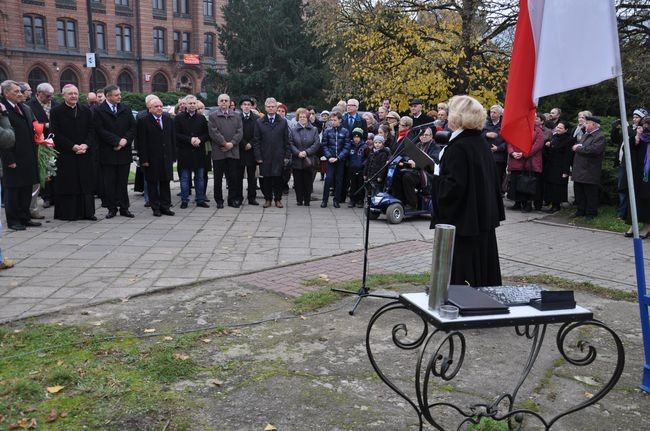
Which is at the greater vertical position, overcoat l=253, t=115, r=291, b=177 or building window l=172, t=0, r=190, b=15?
building window l=172, t=0, r=190, b=15

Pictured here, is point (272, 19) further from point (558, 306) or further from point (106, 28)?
point (558, 306)

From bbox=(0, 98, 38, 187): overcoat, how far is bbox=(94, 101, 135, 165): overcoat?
1.17 metres

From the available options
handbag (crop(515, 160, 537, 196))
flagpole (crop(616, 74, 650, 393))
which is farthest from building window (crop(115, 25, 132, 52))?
flagpole (crop(616, 74, 650, 393))

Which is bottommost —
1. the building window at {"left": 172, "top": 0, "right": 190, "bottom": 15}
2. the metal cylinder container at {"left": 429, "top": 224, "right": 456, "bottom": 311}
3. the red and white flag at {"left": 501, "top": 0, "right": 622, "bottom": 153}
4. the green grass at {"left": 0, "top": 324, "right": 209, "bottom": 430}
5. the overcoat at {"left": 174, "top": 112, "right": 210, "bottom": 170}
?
the green grass at {"left": 0, "top": 324, "right": 209, "bottom": 430}

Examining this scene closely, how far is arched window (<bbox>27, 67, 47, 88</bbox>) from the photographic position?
5331cm

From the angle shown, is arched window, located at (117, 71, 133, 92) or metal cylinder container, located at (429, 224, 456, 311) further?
arched window, located at (117, 71, 133, 92)

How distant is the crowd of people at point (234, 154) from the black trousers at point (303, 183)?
0.02m

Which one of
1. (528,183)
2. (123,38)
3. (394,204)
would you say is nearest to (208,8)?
(123,38)

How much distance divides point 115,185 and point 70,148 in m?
0.99

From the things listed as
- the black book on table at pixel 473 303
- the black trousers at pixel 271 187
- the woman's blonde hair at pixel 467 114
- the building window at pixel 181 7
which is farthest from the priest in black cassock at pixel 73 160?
the building window at pixel 181 7

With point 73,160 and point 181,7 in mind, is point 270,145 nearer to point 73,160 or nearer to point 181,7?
point 73,160

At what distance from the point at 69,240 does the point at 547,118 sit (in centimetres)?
933

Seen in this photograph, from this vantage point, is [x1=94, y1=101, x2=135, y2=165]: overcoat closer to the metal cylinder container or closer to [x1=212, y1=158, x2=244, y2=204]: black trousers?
[x1=212, y1=158, x2=244, y2=204]: black trousers

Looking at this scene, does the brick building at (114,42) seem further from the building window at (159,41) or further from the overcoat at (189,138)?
the overcoat at (189,138)
